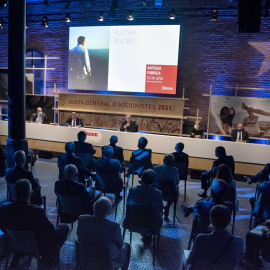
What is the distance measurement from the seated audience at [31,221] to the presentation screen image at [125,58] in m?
7.35

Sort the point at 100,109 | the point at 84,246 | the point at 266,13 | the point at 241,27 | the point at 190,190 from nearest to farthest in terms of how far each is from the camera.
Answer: the point at 84,246, the point at 241,27, the point at 190,190, the point at 266,13, the point at 100,109

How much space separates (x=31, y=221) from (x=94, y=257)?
0.68 meters

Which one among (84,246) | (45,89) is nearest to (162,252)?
(84,246)

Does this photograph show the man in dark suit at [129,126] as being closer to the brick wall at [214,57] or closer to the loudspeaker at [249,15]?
the brick wall at [214,57]

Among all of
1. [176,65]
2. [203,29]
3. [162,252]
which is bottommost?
[162,252]

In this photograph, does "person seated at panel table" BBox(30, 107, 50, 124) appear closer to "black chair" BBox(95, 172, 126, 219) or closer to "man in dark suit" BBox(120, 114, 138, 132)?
"man in dark suit" BBox(120, 114, 138, 132)

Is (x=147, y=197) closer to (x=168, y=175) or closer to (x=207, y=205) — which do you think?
(x=207, y=205)

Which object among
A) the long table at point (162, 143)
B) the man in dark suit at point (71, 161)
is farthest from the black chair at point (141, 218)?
the long table at point (162, 143)

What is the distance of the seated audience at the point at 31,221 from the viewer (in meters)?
2.79

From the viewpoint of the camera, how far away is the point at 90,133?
841cm

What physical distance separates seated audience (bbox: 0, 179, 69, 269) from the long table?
509 centimetres

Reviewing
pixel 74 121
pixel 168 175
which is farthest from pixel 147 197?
pixel 74 121

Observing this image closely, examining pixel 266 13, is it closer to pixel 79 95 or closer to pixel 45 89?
A: pixel 79 95

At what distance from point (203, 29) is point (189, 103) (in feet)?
7.41
